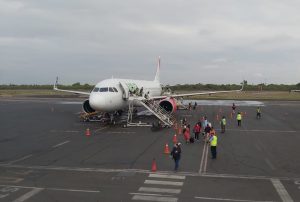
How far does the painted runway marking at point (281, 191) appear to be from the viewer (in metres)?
12.4

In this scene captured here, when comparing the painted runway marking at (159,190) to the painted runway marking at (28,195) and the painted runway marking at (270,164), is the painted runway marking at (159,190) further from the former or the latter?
the painted runway marking at (270,164)

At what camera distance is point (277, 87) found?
171 m

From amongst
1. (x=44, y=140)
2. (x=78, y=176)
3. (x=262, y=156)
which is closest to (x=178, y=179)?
(x=78, y=176)

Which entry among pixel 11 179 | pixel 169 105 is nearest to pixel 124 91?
pixel 169 105

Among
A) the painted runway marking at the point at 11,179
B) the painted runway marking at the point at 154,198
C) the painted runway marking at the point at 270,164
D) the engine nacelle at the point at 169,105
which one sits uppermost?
the engine nacelle at the point at 169,105

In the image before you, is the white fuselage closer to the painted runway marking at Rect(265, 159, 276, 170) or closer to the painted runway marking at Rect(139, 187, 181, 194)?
the painted runway marking at Rect(265, 159, 276, 170)

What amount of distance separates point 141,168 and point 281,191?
649cm

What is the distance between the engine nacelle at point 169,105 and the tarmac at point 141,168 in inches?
382

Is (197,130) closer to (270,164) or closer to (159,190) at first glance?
(270,164)

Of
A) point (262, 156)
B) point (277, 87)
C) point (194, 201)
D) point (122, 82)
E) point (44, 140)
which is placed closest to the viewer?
point (194, 201)

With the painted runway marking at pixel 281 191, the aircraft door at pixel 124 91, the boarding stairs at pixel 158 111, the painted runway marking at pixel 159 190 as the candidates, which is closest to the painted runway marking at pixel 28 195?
the painted runway marking at pixel 159 190

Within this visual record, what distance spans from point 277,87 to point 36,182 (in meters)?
170

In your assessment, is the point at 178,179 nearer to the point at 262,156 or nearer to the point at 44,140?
the point at 262,156

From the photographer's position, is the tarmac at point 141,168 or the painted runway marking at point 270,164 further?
the painted runway marking at point 270,164
